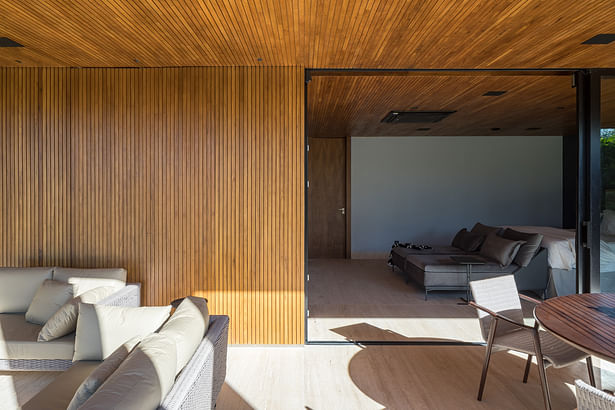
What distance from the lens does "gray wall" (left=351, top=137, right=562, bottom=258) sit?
8.30m

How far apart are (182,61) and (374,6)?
1.90m

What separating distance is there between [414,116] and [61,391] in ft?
19.1

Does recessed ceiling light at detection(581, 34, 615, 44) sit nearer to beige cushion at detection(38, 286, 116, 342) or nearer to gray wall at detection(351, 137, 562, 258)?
beige cushion at detection(38, 286, 116, 342)

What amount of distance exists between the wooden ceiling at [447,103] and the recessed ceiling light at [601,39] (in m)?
1.08

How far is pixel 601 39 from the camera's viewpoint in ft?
9.66

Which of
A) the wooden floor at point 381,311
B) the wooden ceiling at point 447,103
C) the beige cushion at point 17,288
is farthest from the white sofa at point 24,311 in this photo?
the wooden ceiling at point 447,103

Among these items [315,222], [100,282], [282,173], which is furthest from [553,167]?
[100,282]

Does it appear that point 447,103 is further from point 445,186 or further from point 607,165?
point 445,186

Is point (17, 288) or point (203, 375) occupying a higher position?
point (17, 288)

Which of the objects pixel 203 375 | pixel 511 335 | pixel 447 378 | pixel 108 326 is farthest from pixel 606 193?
pixel 108 326

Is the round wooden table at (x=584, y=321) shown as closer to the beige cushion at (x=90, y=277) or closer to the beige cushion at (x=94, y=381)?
the beige cushion at (x=94, y=381)

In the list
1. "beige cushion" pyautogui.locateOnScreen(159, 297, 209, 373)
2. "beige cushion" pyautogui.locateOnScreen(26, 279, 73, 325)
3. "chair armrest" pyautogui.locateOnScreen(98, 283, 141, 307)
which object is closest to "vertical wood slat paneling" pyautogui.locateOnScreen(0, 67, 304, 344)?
"chair armrest" pyautogui.locateOnScreen(98, 283, 141, 307)

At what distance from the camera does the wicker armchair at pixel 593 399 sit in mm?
1184

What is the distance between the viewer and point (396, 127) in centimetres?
722
